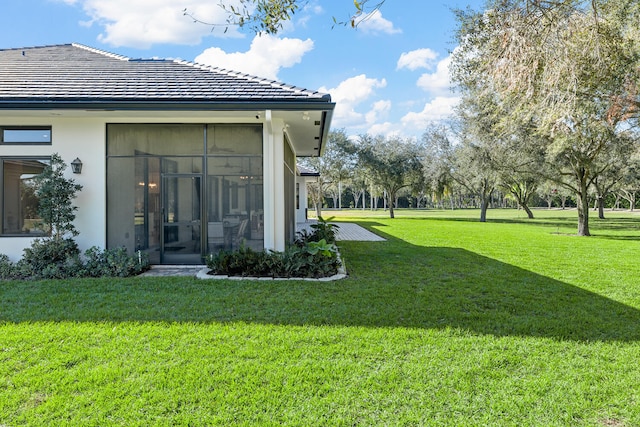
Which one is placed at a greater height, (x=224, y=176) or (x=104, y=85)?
(x=104, y=85)

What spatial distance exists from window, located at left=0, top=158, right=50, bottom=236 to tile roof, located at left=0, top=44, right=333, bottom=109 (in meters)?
1.29

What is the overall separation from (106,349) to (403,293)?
4.03 meters

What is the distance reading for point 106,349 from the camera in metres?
3.80

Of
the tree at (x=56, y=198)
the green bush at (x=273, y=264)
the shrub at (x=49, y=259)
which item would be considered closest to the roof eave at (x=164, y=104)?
the tree at (x=56, y=198)

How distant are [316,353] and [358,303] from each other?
1832 millimetres

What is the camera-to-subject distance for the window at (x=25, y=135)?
8.09 m

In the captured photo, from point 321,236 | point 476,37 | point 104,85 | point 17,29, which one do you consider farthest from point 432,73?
point 17,29

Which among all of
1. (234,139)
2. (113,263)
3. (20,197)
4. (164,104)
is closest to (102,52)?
(20,197)

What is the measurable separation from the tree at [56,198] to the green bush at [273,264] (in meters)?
2.86

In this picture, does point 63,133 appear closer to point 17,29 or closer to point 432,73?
point 17,29

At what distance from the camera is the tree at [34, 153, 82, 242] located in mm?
7473

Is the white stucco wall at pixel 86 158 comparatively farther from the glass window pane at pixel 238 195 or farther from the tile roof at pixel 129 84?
the glass window pane at pixel 238 195

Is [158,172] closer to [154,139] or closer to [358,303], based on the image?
[154,139]

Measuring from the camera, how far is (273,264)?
7324mm
